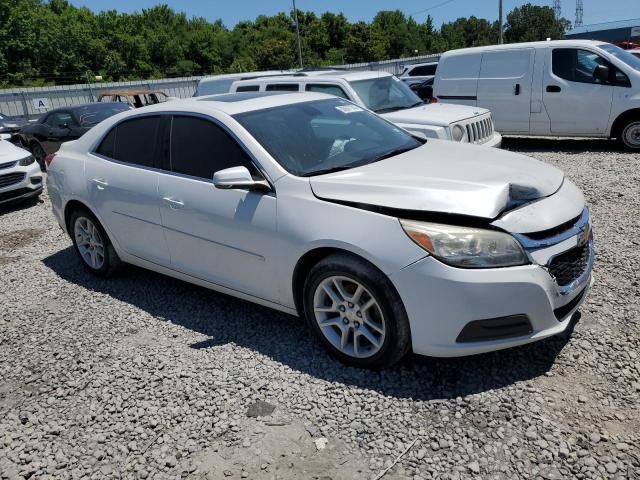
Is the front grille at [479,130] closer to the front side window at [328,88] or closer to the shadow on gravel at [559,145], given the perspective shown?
the front side window at [328,88]

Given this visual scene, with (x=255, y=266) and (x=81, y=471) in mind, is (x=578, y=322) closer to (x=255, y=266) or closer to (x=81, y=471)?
(x=255, y=266)

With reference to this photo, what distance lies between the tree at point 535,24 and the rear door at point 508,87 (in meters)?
60.8

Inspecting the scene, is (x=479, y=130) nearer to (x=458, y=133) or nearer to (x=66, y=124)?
(x=458, y=133)

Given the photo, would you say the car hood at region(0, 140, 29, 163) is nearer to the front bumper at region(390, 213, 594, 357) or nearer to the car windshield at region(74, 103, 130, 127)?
the car windshield at region(74, 103, 130, 127)

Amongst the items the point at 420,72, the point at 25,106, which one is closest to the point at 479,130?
the point at 420,72

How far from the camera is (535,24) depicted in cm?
6488

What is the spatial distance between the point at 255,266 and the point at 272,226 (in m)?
0.34

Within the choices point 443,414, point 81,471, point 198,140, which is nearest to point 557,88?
point 198,140

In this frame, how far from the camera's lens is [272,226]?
10.6 ft

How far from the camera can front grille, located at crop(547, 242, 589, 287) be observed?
2814 millimetres

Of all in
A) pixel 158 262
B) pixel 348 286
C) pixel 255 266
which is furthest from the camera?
pixel 158 262

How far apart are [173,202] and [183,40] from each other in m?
74.3

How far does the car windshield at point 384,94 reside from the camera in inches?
312

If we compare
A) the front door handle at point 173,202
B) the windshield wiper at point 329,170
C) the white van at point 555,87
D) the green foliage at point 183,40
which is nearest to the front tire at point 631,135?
the white van at point 555,87
